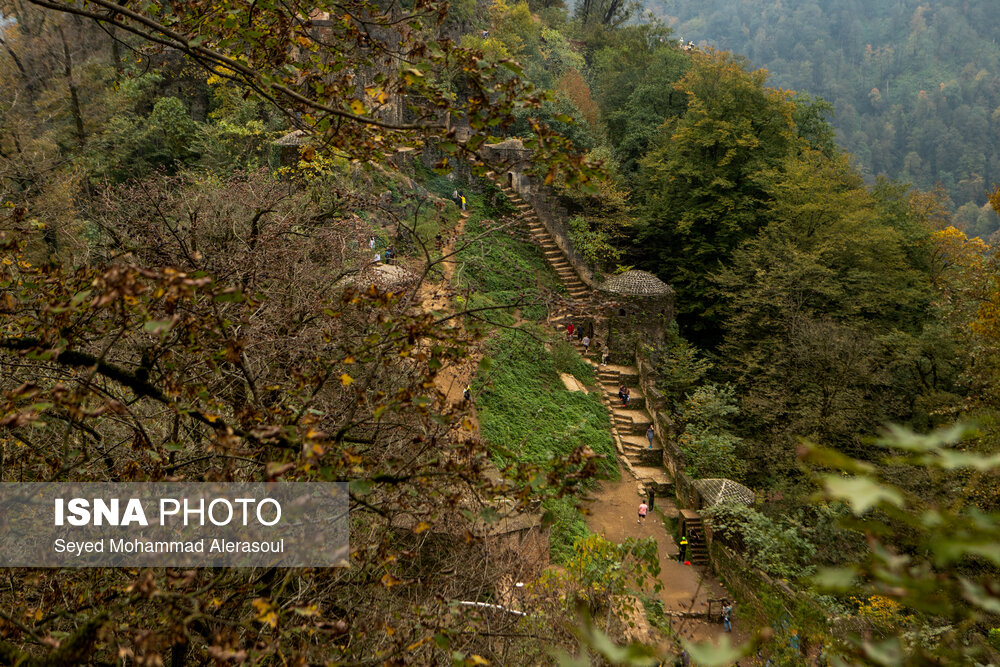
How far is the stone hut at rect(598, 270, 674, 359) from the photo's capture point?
18.3 meters

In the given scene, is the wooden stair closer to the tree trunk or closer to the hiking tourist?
the hiking tourist

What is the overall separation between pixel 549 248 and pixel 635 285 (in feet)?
12.0

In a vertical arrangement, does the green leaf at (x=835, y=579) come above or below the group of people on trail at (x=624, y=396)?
above

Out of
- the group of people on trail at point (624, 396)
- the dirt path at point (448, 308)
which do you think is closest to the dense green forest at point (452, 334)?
the dirt path at point (448, 308)

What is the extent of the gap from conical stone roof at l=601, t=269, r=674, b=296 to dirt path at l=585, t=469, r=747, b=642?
6.03 meters

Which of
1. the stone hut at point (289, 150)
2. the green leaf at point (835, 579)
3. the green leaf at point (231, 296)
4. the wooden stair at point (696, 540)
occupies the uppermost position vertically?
the stone hut at point (289, 150)

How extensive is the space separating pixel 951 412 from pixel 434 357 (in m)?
15.3

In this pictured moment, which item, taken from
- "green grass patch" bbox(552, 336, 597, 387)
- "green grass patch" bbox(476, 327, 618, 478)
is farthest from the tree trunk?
"green grass patch" bbox(552, 336, 597, 387)

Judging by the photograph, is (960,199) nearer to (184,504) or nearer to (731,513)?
(731,513)

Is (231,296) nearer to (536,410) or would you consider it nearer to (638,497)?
(536,410)

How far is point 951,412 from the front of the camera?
13453 millimetres

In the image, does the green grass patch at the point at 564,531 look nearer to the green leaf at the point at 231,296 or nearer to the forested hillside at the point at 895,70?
the green leaf at the point at 231,296

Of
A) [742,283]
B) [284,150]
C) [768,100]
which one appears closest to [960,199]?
[768,100]

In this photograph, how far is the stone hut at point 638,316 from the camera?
60.0 ft
